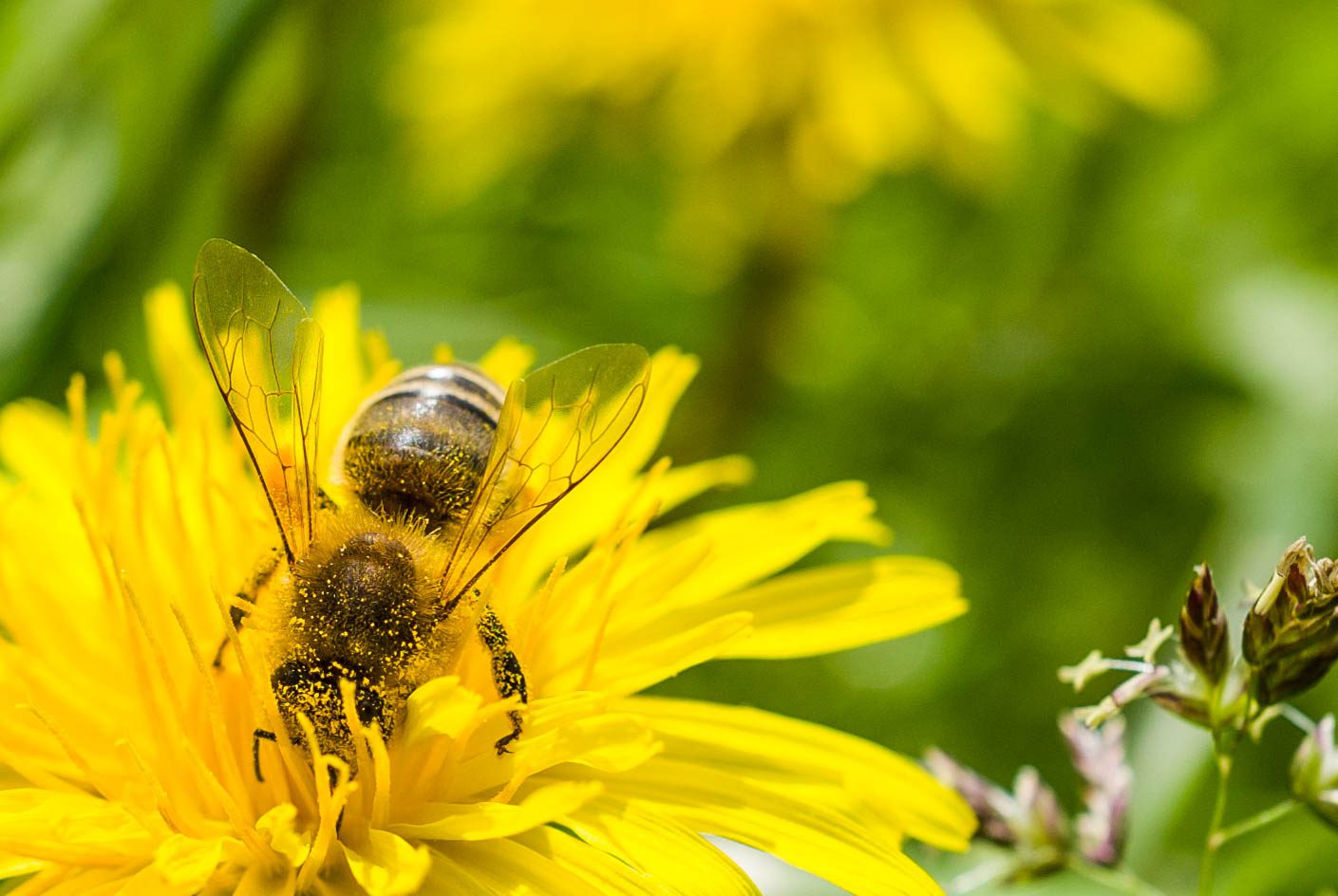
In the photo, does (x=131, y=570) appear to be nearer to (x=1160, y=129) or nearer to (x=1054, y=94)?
(x=1054, y=94)

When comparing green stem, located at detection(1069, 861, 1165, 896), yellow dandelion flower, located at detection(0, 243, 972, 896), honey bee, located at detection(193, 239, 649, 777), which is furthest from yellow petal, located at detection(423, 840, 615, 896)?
green stem, located at detection(1069, 861, 1165, 896)

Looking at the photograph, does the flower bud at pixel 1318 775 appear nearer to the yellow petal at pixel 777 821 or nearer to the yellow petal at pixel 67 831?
the yellow petal at pixel 777 821

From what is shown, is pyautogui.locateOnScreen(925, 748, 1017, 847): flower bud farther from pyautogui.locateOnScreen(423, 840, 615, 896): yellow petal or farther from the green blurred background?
the green blurred background

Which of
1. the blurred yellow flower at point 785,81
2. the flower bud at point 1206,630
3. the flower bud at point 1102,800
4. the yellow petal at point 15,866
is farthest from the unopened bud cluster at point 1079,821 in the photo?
the blurred yellow flower at point 785,81

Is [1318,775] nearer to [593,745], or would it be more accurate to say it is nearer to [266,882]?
[593,745]

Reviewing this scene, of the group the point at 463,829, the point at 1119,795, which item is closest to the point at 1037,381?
the point at 1119,795

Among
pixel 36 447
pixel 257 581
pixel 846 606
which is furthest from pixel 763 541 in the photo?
pixel 36 447
